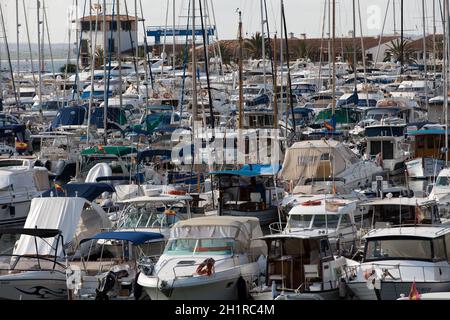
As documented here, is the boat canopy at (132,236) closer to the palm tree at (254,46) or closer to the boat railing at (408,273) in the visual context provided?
the boat railing at (408,273)

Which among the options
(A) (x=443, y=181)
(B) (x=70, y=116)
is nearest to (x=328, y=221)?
(A) (x=443, y=181)

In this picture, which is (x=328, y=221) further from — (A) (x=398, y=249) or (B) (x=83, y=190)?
(B) (x=83, y=190)

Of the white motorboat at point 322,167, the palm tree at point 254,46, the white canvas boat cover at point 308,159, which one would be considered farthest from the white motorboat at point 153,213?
the palm tree at point 254,46

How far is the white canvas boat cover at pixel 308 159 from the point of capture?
34938mm

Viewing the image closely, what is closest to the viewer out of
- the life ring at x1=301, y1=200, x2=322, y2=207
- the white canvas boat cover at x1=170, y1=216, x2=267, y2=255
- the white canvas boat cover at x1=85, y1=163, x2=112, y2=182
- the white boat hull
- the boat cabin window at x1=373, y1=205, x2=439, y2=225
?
the white boat hull

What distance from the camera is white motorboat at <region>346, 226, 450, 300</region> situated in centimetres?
2319

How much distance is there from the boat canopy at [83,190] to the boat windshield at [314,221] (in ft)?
20.2

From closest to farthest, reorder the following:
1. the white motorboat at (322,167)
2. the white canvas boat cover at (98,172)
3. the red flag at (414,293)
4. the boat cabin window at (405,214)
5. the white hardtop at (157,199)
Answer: the red flag at (414,293) < the boat cabin window at (405,214) < the white hardtop at (157,199) < the white motorboat at (322,167) < the white canvas boat cover at (98,172)

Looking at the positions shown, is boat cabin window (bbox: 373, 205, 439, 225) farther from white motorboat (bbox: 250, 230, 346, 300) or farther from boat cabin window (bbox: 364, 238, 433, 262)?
white motorboat (bbox: 250, 230, 346, 300)

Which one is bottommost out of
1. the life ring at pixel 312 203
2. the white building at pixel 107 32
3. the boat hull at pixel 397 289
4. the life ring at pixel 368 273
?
the boat hull at pixel 397 289

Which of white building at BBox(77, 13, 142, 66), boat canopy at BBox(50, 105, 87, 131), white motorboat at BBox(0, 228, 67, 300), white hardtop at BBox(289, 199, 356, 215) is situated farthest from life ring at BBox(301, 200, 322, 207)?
boat canopy at BBox(50, 105, 87, 131)

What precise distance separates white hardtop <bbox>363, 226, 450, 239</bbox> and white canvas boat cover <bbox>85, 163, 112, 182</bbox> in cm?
1331

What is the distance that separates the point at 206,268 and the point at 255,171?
1103 cm
